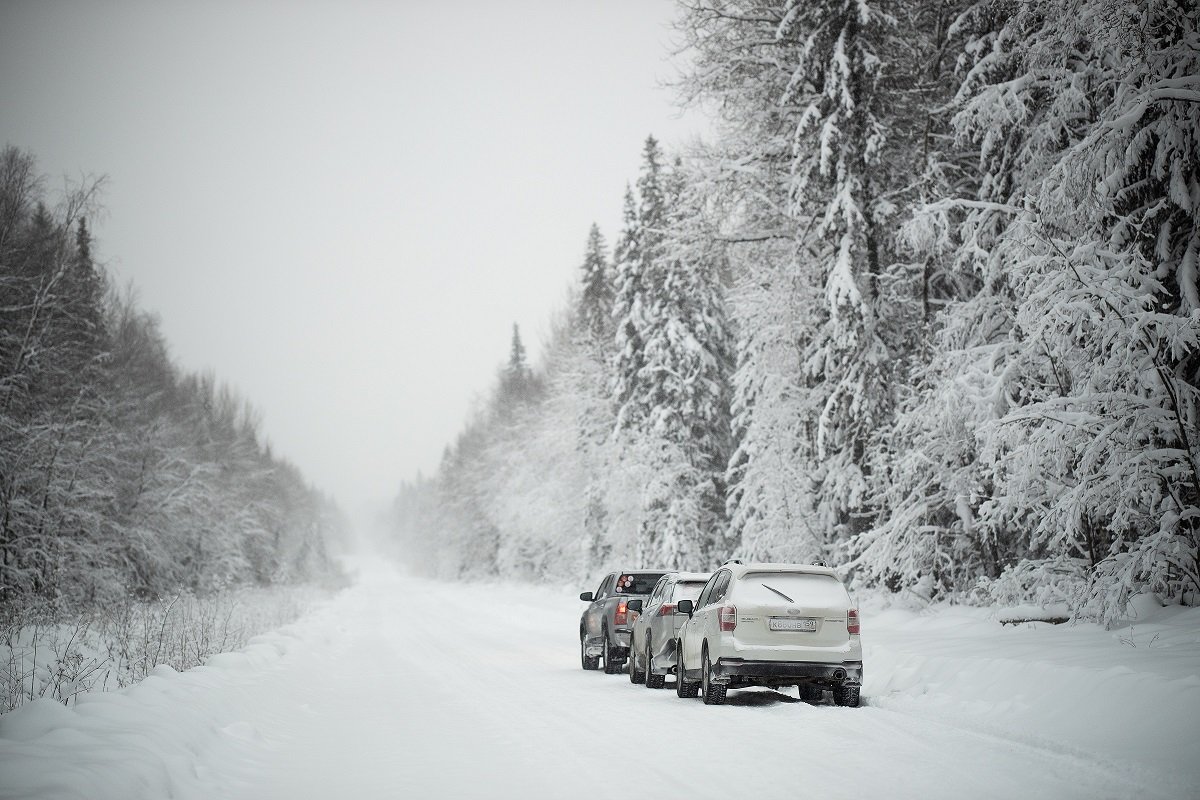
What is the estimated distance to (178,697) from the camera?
9.38 metres

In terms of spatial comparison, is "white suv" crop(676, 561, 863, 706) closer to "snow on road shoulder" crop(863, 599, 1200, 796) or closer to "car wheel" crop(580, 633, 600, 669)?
"snow on road shoulder" crop(863, 599, 1200, 796)

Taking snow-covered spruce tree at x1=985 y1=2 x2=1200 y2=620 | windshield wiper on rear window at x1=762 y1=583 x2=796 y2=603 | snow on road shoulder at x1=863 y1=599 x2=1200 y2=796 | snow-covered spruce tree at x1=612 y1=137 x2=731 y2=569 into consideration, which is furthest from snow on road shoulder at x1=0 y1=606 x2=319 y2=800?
snow-covered spruce tree at x1=612 y1=137 x2=731 y2=569

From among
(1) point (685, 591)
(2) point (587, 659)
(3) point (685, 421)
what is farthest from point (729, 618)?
(3) point (685, 421)

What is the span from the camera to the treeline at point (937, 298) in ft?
36.2

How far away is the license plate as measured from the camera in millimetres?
10875

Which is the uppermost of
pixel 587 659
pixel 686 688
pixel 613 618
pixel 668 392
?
pixel 668 392

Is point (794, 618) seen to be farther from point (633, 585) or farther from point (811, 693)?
point (633, 585)

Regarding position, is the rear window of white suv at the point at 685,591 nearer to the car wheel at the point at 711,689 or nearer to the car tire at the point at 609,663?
the car wheel at the point at 711,689

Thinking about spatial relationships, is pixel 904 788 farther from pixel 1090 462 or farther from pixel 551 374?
pixel 551 374

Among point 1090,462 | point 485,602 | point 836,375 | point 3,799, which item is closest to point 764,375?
point 836,375

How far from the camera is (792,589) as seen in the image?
1116 centimetres

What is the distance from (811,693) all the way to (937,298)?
11716 millimetres

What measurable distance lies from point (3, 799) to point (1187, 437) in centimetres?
1187

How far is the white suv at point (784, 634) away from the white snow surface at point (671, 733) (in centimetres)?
46
